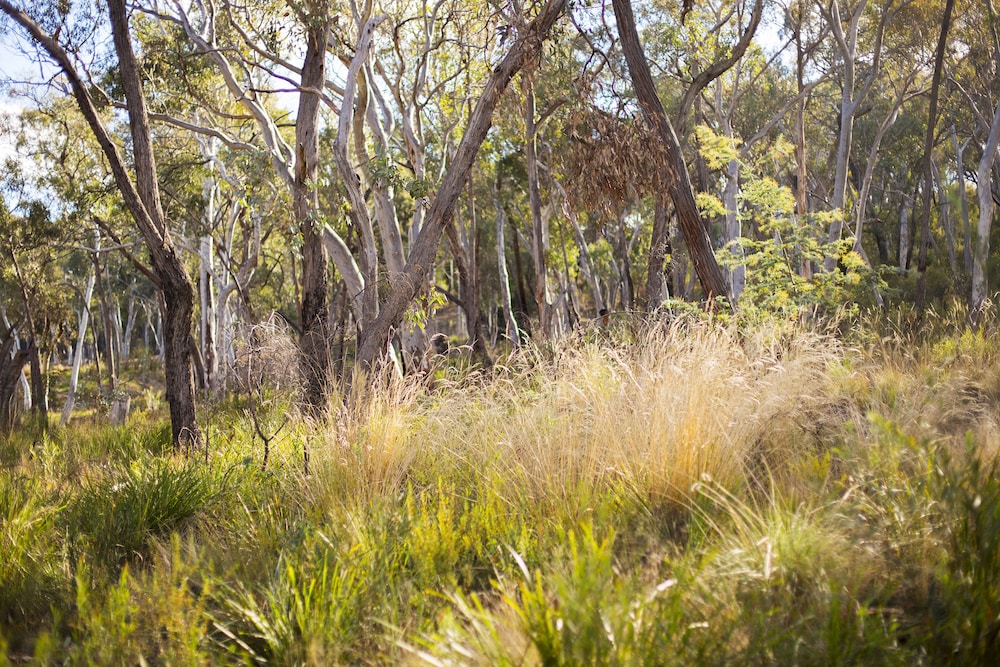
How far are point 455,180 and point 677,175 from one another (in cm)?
246

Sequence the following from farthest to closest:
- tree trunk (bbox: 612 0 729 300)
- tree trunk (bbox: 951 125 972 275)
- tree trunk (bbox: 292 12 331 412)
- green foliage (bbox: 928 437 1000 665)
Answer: tree trunk (bbox: 292 12 331 412) < tree trunk (bbox: 612 0 729 300) < tree trunk (bbox: 951 125 972 275) < green foliage (bbox: 928 437 1000 665)

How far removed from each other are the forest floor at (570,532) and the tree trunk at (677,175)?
1.98 meters

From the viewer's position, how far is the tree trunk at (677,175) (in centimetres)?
813

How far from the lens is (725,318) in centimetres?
703

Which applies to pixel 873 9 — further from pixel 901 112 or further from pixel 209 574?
pixel 209 574

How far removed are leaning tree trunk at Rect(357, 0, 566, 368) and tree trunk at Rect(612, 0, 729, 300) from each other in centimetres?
88

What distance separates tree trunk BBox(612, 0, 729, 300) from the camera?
8.13 meters

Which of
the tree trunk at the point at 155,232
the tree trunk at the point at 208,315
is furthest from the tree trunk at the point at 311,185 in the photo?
the tree trunk at the point at 208,315

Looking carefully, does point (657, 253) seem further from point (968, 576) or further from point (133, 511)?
point (968, 576)

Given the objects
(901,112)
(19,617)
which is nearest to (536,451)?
(19,617)

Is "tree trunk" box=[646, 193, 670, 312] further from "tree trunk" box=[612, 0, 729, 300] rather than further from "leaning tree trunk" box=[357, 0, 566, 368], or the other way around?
"leaning tree trunk" box=[357, 0, 566, 368]

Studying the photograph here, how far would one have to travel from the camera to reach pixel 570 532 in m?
2.64

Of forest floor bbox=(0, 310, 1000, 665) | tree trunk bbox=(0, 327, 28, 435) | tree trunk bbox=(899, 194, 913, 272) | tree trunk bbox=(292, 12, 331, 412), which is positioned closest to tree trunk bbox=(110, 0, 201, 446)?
forest floor bbox=(0, 310, 1000, 665)

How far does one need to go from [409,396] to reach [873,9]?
19827 millimetres
